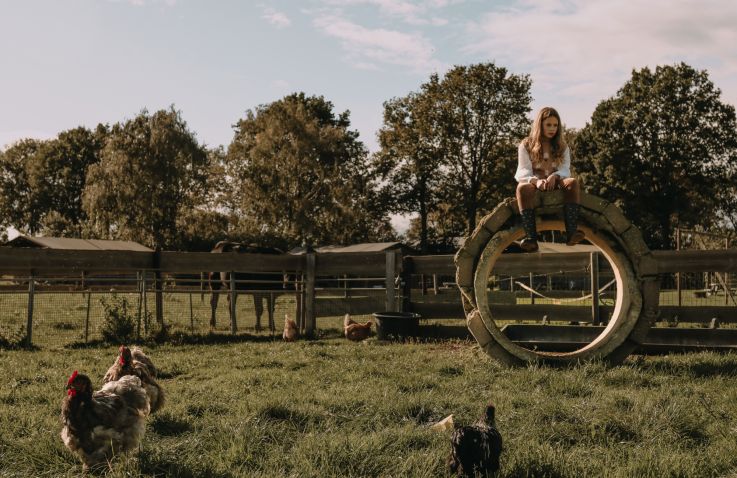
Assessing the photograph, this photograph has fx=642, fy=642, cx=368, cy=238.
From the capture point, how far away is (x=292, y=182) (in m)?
45.3

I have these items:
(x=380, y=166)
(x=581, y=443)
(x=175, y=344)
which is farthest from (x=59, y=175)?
(x=581, y=443)

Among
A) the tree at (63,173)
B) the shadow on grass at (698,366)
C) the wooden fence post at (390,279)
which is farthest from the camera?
the tree at (63,173)

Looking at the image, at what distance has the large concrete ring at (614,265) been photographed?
8.08 m

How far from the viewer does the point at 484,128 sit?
147ft

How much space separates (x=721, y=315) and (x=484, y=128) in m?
35.8

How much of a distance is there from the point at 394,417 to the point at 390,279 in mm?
7337

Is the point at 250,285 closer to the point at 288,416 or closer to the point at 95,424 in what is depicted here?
the point at 288,416

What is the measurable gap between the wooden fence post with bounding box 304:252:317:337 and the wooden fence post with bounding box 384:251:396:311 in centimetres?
154

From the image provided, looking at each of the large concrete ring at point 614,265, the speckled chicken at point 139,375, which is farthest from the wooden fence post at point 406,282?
the speckled chicken at point 139,375

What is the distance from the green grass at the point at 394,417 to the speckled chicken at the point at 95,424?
0.14 metres

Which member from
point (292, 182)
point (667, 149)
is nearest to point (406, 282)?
point (292, 182)

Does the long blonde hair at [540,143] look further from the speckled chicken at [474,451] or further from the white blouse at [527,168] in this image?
the speckled chicken at [474,451]

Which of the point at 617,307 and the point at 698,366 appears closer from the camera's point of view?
the point at 698,366

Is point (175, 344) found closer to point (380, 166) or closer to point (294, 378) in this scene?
point (294, 378)
